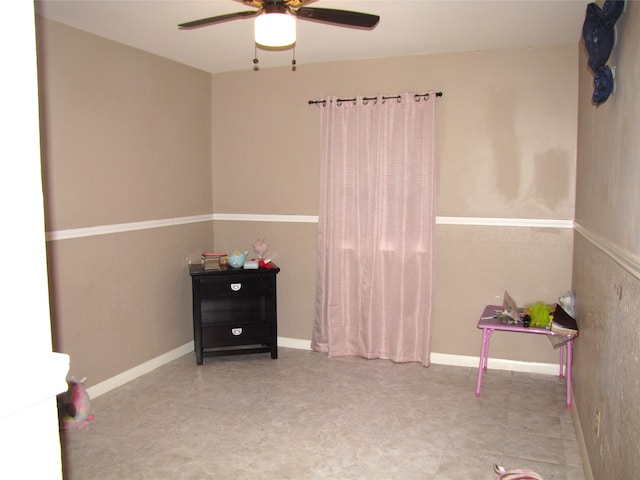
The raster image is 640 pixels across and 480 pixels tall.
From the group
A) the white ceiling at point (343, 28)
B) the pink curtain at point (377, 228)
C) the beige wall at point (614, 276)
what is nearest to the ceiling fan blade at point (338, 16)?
the white ceiling at point (343, 28)

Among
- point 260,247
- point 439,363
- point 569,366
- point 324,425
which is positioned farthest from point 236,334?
point 569,366

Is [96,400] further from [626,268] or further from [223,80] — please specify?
[626,268]

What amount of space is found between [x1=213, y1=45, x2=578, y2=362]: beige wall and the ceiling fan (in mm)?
1628

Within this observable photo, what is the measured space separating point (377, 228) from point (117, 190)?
188cm

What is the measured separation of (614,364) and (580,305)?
1.22 m

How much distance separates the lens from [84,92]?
10.5 ft

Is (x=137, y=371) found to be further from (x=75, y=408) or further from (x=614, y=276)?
(x=614, y=276)

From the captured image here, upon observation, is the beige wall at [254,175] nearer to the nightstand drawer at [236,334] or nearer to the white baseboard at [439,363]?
the white baseboard at [439,363]

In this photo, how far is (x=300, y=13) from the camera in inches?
89.7

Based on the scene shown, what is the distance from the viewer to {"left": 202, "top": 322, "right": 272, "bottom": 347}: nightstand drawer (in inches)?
156

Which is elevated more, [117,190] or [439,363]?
[117,190]

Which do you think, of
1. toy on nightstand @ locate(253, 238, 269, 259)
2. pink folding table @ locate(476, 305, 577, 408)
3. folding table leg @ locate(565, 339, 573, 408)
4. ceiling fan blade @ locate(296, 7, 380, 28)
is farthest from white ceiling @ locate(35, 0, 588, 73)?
Result: folding table leg @ locate(565, 339, 573, 408)

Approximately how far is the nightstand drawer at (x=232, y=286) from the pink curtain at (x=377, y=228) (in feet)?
1.67

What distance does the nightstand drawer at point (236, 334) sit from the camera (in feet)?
13.0
